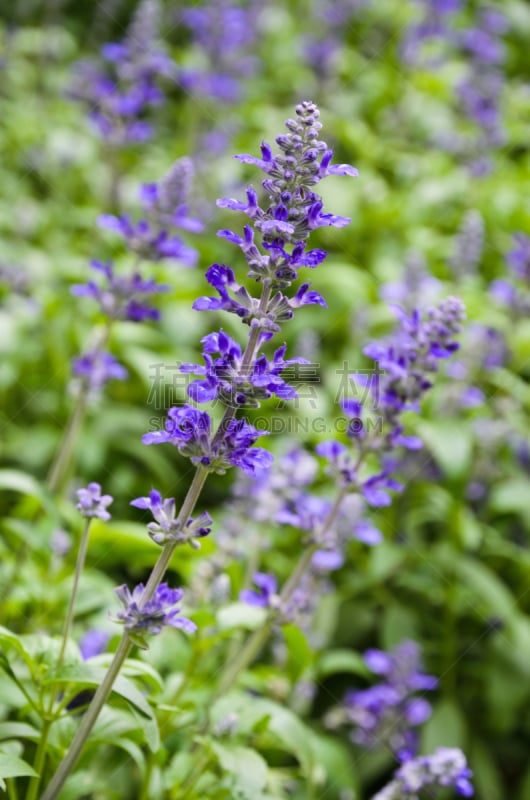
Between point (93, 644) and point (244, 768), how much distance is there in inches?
40.8

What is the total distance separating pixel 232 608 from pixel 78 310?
2942 mm

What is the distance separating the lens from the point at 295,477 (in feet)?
13.6

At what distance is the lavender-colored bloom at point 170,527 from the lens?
252cm

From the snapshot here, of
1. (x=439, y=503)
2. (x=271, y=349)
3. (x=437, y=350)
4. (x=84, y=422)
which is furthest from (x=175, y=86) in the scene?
(x=437, y=350)

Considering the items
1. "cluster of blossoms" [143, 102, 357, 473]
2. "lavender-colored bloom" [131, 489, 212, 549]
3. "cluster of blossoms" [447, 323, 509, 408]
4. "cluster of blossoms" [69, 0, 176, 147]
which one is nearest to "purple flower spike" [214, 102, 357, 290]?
"cluster of blossoms" [143, 102, 357, 473]

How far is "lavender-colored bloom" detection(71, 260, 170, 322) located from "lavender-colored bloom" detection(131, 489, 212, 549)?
1750 millimetres

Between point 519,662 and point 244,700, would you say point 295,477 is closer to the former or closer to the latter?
point 244,700

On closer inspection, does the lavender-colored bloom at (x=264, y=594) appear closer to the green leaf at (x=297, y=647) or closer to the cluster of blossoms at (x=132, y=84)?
the green leaf at (x=297, y=647)

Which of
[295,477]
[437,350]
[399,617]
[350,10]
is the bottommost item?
[399,617]

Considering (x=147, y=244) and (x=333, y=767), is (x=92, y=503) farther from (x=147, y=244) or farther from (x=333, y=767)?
(x=333, y=767)

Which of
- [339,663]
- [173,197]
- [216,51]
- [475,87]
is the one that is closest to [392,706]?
[339,663]

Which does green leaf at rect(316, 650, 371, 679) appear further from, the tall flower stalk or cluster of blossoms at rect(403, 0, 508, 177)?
cluster of blossoms at rect(403, 0, 508, 177)

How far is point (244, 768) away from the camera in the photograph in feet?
9.78

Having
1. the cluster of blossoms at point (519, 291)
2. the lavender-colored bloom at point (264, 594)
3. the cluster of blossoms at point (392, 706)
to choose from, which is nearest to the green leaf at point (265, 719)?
the lavender-colored bloom at point (264, 594)
